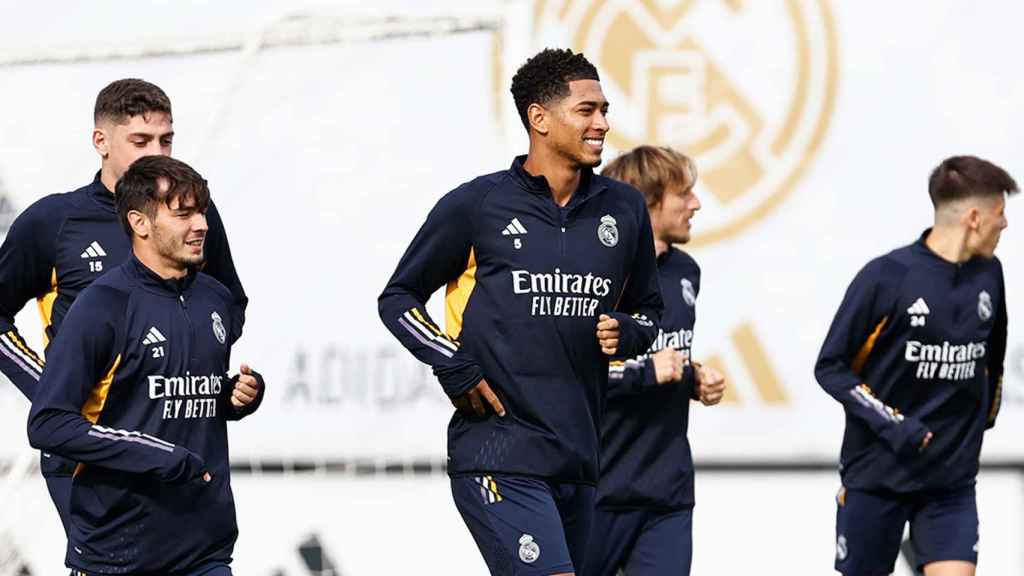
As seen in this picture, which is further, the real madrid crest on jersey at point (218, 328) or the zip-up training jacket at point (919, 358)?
the zip-up training jacket at point (919, 358)

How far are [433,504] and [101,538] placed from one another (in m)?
3.86

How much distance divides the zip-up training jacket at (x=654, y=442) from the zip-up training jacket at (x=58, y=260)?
1450 mm

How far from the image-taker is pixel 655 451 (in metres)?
6.56

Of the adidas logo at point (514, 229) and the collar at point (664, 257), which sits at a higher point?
Result: the adidas logo at point (514, 229)

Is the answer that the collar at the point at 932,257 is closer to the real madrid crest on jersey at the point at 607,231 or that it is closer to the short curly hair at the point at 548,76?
the real madrid crest on jersey at the point at 607,231

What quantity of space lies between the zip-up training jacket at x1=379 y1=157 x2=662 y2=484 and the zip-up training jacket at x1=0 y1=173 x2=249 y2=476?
2.06 ft

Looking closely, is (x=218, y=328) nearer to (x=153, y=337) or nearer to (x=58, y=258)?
(x=153, y=337)

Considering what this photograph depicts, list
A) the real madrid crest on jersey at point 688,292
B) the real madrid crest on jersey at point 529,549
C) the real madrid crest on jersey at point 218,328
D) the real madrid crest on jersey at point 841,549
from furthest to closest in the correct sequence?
1. the real madrid crest on jersey at point 841,549
2. the real madrid crest on jersey at point 688,292
3. the real madrid crest on jersey at point 529,549
4. the real madrid crest on jersey at point 218,328

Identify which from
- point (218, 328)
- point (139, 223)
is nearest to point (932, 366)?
point (218, 328)

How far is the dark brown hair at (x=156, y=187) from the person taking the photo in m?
4.97

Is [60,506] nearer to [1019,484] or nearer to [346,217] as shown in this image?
[346,217]

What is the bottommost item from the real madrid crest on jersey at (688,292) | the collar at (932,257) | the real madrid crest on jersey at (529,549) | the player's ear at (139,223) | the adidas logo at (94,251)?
the real madrid crest on jersey at (529,549)

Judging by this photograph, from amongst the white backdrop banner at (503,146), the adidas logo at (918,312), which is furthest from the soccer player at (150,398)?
the white backdrop banner at (503,146)

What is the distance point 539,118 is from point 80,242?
1.40 metres
